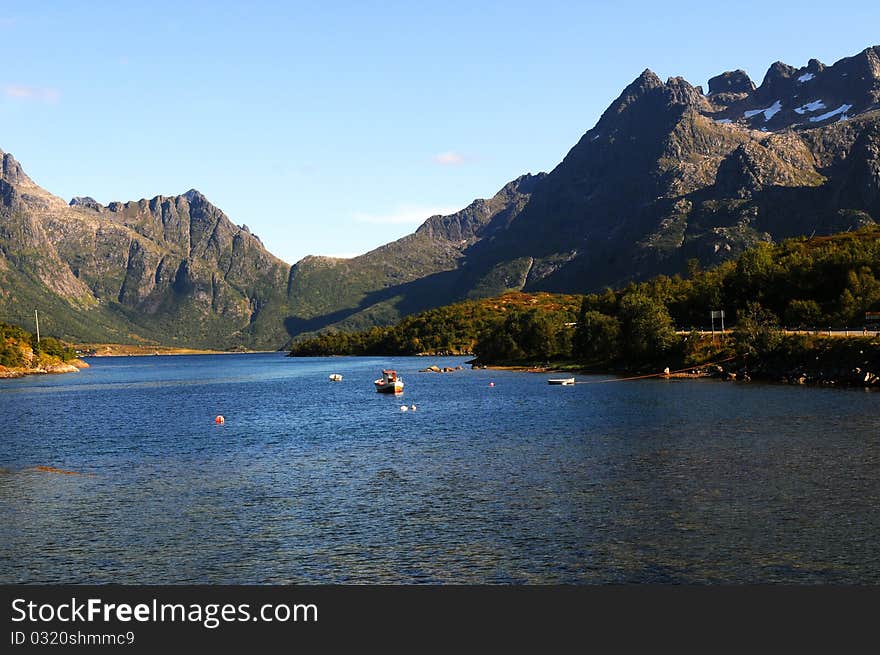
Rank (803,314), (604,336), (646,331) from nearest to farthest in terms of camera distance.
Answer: (646,331)
(803,314)
(604,336)

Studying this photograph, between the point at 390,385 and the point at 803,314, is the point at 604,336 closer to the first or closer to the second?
the point at 803,314

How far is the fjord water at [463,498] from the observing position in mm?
35375

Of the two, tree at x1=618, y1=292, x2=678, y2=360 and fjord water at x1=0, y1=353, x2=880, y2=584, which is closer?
fjord water at x1=0, y1=353, x2=880, y2=584

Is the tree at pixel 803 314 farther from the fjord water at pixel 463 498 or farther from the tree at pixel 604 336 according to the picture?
the fjord water at pixel 463 498

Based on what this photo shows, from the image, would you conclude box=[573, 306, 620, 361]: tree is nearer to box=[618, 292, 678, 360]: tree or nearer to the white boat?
box=[618, 292, 678, 360]: tree

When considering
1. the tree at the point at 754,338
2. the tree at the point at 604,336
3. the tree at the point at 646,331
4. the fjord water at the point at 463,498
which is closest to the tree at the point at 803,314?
the tree at the point at 754,338

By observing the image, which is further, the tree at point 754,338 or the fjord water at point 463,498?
the tree at point 754,338

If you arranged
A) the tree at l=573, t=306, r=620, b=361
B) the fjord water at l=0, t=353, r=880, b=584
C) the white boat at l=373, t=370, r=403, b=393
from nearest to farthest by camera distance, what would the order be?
the fjord water at l=0, t=353, r=880, b=584 < the white boat at l=373, t=370, r=403, b=393 < the tree at l=573, t=306, r=620, b=361

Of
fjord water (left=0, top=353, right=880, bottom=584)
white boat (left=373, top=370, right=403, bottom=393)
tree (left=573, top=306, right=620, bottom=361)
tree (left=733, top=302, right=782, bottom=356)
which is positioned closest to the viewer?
fjord water (left=0, top=353, right=880, bottom=584)

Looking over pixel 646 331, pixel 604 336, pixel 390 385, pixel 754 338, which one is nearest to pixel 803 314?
pixel 754 338

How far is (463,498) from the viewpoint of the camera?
164ft

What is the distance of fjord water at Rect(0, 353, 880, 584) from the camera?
35375 millimetres

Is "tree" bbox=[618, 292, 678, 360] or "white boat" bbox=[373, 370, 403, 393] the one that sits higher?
"tree" bbox=[618, 292, 678, 360]

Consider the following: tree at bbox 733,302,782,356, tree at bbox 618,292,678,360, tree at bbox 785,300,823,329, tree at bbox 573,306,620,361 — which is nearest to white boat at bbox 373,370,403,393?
tree at bbox 573,306,620,361
